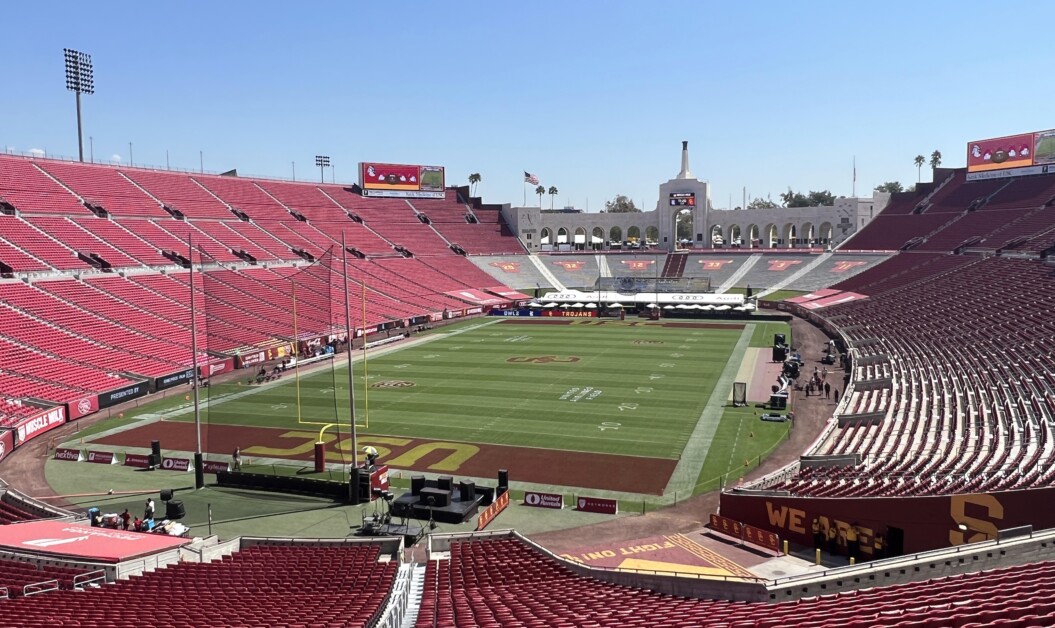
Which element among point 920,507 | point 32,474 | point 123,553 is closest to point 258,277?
point 32,474

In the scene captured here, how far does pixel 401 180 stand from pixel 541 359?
215 ft

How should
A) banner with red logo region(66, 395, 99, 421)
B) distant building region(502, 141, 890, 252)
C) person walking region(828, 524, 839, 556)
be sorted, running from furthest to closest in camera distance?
distant building region(502, 141, 890, 252), banner with red logo region(66, 395, 99, 421), person walking region(828, 524, 839, 556)

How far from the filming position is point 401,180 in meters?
114

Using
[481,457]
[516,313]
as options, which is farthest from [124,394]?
[516,313]

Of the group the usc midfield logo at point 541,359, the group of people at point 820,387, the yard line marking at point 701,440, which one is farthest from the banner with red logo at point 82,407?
the group of people at point 820,387

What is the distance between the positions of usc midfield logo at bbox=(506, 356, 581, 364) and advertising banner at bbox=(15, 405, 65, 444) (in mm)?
29258

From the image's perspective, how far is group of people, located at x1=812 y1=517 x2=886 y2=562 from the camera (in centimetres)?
2061

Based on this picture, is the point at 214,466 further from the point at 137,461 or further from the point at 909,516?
the point at 909,516

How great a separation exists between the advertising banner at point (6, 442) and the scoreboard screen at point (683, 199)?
99555 mm

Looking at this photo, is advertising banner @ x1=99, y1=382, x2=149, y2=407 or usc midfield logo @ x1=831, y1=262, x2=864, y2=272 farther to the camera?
usc midfield logo @ x1=831, y1=262, x2=864, y2=272

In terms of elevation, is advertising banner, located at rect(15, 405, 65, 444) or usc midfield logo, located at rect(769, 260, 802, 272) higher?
usc midfield logo, located at rect(769, 260, 802, 272)

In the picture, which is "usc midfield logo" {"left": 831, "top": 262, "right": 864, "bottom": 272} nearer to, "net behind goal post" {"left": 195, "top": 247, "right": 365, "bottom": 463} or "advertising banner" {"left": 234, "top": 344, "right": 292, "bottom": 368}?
"net behind goal post" {"left": 195, "top": 247, "right": 365, "bottom": 463}

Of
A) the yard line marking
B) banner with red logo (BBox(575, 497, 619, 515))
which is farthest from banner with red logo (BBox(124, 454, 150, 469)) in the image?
the yard line marking

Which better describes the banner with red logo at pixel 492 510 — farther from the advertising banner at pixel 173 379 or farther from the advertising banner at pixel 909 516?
the advertising banner at pixel 173 379
